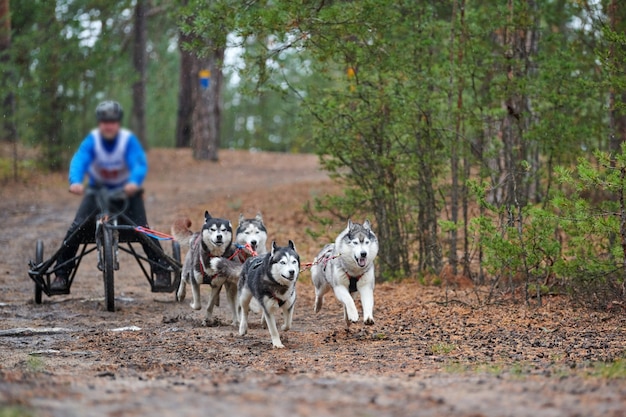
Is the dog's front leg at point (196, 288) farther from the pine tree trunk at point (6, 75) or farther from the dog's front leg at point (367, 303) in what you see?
the pine tree trunk at point (6, 75)

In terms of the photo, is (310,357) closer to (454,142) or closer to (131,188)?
(131,188)

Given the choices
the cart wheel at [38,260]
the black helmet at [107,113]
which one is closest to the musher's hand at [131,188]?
the black helmet at [107,113]

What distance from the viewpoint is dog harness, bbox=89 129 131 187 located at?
346 inches

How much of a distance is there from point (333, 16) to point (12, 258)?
26.8 ft

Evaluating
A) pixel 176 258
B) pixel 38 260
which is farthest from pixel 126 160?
pixel 38 260

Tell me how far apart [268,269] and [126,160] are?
198 centimetres

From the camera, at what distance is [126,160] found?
347 inches

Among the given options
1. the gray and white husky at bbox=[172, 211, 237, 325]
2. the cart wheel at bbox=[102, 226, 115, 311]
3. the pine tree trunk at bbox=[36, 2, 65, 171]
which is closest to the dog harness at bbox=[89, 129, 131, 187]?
the cart wheel at bbox=[102, 226, 115, 311]

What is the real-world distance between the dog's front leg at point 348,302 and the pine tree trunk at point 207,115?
67.9 ft

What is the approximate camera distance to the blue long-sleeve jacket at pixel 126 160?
8.64 meters

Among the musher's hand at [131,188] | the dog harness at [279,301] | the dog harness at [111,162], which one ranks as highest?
the dog harness at [111,162]

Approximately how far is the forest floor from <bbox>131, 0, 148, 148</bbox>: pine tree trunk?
1539 cm

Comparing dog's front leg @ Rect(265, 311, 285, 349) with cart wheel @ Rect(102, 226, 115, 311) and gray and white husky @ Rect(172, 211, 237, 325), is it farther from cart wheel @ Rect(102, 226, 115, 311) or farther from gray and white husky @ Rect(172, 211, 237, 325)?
cart wheel @ Rect(102, 226, 115, 311)

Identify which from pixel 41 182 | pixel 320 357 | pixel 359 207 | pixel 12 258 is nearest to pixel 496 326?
pixel 320 357
